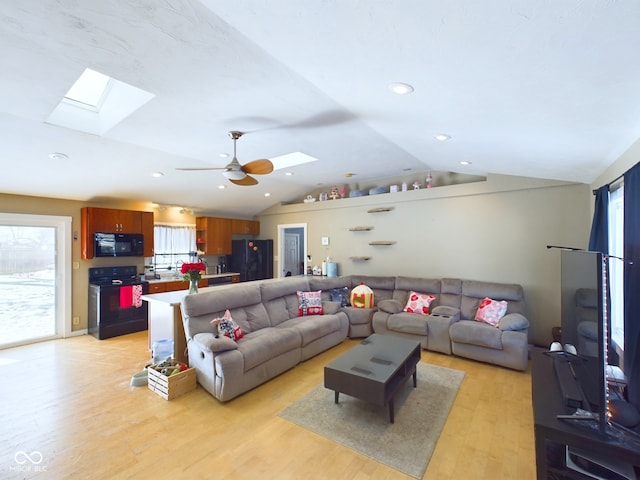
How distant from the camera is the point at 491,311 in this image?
388 centimetres

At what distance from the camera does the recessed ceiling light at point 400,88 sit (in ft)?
5.91

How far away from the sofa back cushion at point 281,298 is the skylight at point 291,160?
1885 millimetres

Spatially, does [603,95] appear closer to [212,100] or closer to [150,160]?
[212,100]

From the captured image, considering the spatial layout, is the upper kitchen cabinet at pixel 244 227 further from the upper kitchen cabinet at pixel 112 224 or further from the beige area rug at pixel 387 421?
the beige area rug at pixel 387 421

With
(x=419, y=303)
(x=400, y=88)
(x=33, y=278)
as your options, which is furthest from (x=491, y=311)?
(x=33, y=278)

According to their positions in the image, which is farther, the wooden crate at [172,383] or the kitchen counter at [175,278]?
the kitchen counter at [175,278]

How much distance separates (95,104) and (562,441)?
462 cm


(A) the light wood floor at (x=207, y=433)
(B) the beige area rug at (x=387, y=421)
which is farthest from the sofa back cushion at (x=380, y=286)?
(B) the beige area rug at (x=387, y=421)

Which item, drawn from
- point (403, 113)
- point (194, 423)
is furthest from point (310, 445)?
point (403, 113)

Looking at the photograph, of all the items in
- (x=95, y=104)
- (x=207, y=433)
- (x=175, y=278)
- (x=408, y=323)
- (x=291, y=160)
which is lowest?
(x=207, y=433)

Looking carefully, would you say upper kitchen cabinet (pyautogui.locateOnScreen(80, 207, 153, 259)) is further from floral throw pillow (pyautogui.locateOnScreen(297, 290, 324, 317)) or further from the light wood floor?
floral throw pillow (pyautogui.locateOnScreen(297, 290, 324, 317))

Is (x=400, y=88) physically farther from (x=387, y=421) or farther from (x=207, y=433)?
(x=207, y=433)

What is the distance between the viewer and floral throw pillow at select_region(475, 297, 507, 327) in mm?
3816

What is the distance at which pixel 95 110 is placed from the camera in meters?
3.03
